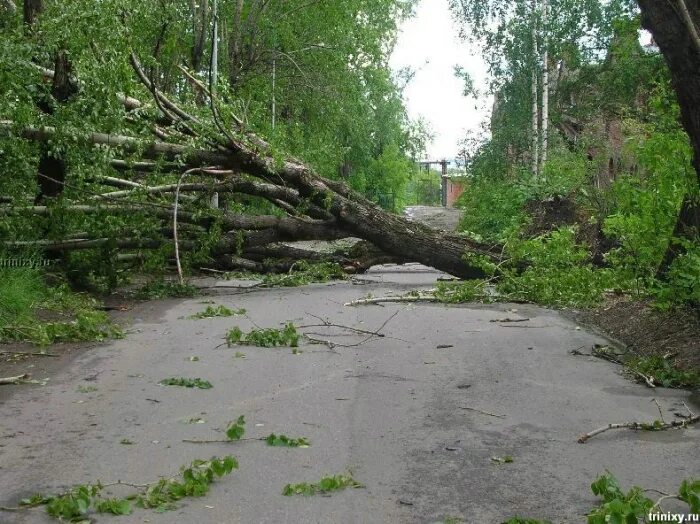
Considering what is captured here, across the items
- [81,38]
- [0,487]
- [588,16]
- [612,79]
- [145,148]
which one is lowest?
[0,487]

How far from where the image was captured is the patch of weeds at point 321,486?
4.26 meters

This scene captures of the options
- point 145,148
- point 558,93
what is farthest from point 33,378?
point 558,93

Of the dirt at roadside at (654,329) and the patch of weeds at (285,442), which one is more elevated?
the dirt at roadside at (654,329)

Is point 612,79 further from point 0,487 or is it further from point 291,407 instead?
point 0,487

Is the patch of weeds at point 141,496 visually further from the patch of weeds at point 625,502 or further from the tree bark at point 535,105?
the tree bark at point 535,105

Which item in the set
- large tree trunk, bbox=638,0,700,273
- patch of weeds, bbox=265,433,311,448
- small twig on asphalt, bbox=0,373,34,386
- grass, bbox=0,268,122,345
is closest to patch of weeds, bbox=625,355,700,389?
large tree trunk, bbox=638,0,700,273

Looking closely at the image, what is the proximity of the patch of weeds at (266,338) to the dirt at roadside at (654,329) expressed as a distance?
10.9 ft

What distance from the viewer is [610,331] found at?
9.20m

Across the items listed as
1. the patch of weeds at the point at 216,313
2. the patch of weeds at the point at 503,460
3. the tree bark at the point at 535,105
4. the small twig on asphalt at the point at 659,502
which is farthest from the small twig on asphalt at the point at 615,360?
the tree bark at the point at 535,105

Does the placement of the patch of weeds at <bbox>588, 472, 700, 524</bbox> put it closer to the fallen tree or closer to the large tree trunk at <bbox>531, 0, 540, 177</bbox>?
the fallen tree

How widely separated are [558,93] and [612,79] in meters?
3.05

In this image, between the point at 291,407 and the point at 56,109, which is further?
the point at 56,109

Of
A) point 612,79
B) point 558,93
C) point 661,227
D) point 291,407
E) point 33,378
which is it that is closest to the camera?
point 291,407

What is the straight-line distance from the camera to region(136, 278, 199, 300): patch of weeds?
12.7 meters
